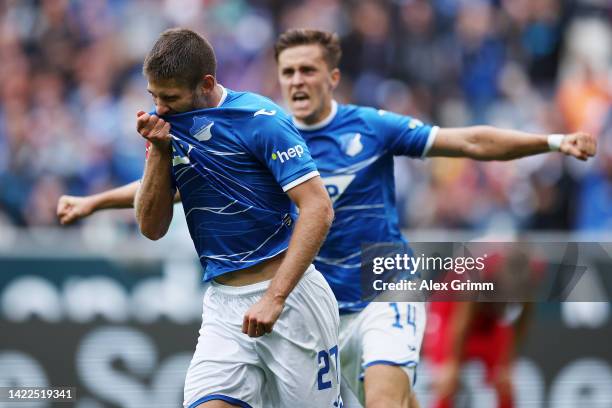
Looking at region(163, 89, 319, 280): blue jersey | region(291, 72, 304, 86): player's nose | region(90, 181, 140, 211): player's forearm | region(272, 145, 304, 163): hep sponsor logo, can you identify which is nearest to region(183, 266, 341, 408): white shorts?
region(163, 89, 319, 280): blue jersey

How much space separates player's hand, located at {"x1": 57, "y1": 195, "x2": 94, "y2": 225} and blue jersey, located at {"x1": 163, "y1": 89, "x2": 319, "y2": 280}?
1109mm

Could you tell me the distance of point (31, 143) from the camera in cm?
1241

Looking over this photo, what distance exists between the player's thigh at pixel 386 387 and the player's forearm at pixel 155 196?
1.58 m

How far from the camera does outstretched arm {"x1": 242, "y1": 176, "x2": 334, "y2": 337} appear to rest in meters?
4.86

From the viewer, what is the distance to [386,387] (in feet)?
20.4

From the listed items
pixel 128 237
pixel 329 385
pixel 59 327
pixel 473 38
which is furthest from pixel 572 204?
pixel 329 385

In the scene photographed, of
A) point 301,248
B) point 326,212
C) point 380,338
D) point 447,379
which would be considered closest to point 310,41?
point 380,338

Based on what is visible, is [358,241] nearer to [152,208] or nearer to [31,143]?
[152,208]

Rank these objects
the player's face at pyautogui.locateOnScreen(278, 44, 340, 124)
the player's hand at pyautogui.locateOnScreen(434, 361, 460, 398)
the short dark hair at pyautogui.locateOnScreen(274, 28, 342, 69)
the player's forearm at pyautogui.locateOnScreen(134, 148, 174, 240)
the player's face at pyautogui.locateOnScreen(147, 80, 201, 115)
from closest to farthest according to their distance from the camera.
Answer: the player's face at pyautogui.locateOnScreen(147, 80, 201, 115)
the player's forearm at pyautogui.locateOnScreen(134, 148, 174, 240)
the player's face at pyautogui.locateOnScreen(278, 44, 340, 124)
the short dark hair at pyautogui.locateOnScreen(274, 28, 342, 69)
the player's hand at pyautogui.locateOnScreen(434, 361, 460, 398)

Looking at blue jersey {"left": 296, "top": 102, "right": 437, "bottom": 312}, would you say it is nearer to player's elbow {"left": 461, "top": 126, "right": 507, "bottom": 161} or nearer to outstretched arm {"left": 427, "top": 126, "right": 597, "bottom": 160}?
outstretched arm {"left": 427, "top": 126, "right": 597, "bottom": 160}

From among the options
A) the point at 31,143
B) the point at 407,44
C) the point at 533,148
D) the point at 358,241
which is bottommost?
→ the point at 358,241

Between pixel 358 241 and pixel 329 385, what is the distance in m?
1.41

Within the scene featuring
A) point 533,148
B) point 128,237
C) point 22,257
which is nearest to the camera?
point 533,148

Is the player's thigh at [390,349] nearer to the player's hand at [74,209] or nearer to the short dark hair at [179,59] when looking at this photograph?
the player's hand at [74,209]
